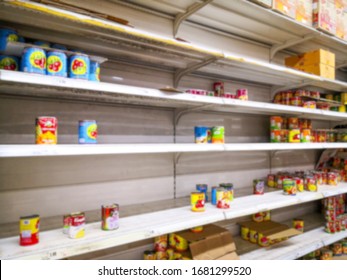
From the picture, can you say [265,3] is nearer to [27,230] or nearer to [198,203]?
[198,203]

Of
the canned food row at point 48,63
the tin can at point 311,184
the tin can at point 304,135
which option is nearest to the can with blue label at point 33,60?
the canned food row at point 48,63

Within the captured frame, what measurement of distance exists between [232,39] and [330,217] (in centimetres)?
212

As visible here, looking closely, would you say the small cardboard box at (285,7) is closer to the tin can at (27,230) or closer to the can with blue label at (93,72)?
the can with blue label at (93,72)

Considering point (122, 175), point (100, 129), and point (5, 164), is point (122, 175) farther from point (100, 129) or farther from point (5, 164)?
point (5, 164)

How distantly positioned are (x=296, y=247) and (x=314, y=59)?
1.80 metres

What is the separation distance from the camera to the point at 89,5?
1.78 m

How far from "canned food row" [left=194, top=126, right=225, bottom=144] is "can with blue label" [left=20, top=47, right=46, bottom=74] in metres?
1.02

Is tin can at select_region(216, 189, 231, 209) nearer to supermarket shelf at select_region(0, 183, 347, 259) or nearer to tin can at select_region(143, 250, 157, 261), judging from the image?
supermarket shelf at select_region(0, 183, 347, 259)

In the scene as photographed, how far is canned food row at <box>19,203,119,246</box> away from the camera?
1.21 metres

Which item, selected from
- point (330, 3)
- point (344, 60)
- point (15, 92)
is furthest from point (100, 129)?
point (344, 60)

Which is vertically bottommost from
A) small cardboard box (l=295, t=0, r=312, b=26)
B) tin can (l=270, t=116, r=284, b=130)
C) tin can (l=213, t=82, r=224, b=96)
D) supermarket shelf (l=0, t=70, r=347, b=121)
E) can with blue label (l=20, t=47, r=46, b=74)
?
tin can (l=270, t=116, r=284, b=130)

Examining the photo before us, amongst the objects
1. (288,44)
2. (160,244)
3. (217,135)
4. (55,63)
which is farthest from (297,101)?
(55,63)

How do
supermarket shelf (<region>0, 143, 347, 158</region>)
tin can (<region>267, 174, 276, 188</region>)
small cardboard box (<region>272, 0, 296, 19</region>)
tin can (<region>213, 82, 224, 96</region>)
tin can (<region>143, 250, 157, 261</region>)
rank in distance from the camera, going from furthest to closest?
tin can (<region>267, 174, 276, 188</region>)
tin can (<region>213, 82, 224, 96</region>)
small cardboard box (<region>272, 0, 296, 19</region>)
tin can (<region>143, 250, 157, 261</region>)
supermarket shelf (<region>0, 143, 347, 158</region>)

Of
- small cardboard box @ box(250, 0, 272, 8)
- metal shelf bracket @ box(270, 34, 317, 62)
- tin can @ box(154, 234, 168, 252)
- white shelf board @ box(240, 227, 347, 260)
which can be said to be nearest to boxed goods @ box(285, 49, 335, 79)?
metal shelf bracket @ box(270, 34, 317, 62)
